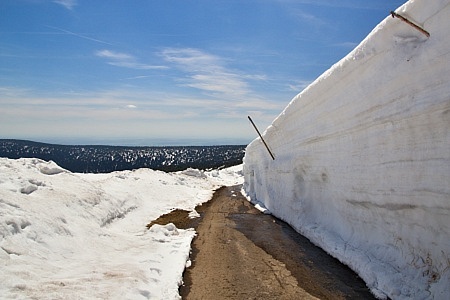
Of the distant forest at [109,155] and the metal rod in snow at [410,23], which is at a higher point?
the metal rod in snow at [410,23]

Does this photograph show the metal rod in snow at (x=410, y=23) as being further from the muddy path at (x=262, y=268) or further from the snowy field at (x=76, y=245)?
the snowy field at (x=76, y=245)

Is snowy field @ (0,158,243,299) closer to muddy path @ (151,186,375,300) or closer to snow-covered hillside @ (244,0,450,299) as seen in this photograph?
muddy path @ (151,186,375,300)

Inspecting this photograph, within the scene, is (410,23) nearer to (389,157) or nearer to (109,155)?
(389,157)

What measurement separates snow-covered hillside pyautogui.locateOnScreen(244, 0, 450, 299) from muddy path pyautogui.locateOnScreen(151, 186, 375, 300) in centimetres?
58

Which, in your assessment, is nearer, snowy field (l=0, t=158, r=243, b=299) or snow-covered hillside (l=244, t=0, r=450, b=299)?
snowy field (l=0, t=158, r=243, b=299)

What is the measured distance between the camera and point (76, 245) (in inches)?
379

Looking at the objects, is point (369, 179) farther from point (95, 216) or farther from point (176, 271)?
point (95, 216)

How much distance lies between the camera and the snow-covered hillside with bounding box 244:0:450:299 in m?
6.75

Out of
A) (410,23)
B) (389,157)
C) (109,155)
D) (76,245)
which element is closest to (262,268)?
(389,157)

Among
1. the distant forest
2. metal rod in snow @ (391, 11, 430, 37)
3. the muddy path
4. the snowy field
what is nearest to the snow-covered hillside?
metal rod in snow @ (391, 11, 430, 37)

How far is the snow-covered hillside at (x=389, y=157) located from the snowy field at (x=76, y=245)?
493 cm

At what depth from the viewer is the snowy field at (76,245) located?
6.64m

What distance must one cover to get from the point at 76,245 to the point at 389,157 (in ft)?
28.1

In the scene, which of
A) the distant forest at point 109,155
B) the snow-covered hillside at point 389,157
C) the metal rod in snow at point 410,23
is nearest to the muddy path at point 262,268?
the snow-covered hillside at point 389,157
